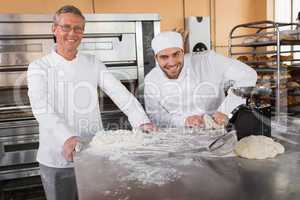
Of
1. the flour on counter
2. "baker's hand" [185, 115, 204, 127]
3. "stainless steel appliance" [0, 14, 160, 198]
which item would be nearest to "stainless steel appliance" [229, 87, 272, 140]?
the flour on counter

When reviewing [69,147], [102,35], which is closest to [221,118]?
[69,147]

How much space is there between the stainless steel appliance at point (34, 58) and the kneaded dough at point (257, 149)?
52.4 inches

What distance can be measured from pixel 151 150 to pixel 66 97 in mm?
565

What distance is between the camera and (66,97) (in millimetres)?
1531

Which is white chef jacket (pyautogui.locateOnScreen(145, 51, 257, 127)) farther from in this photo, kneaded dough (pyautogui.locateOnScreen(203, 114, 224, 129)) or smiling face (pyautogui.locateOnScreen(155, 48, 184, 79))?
kneaded dough (pyautogui.locateOnScreen(203, 114, 224, 129))

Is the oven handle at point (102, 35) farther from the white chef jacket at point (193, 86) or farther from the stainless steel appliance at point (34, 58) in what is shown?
the white chef jacket at point (193, 86)

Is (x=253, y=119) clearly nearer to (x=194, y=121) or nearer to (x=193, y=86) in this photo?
(x=194, y=121)

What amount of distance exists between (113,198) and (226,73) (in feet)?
4.01

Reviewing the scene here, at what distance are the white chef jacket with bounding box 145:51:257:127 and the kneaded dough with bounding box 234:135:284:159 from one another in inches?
26.1

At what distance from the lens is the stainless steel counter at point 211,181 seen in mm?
765

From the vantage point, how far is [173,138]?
1.35 m

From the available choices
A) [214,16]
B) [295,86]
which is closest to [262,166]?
[295,86]

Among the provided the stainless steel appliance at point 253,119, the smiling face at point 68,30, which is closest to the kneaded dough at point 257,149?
the stainless steel appliance at point 253,119

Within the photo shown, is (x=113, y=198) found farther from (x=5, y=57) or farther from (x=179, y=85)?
(x=5, y=57)
